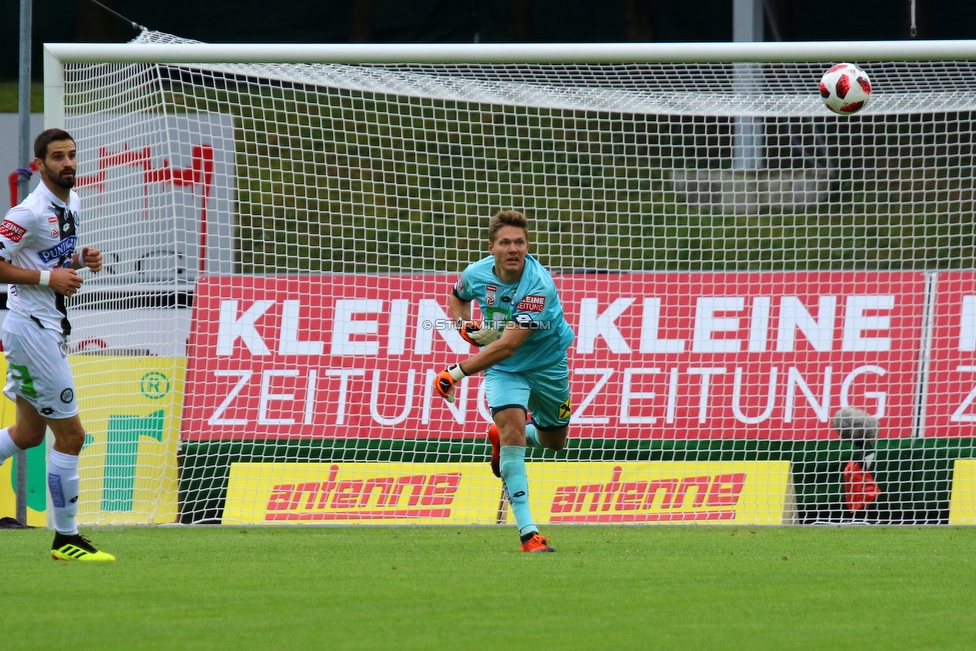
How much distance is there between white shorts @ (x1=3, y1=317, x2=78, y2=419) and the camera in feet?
22.0

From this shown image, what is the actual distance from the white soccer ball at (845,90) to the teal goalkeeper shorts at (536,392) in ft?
9.42

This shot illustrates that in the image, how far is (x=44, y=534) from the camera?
28.9ft

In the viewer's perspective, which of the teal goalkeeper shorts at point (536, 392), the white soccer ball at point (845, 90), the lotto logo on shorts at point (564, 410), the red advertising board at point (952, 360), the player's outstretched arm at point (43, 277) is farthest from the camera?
the red advertising board at point (952, 360)

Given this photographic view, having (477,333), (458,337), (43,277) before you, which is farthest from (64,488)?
(458,337)

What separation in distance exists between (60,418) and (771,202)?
7.35m

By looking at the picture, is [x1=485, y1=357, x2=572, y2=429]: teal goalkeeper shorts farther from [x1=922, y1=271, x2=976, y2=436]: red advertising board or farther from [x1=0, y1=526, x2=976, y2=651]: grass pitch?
[x1=922, y1=271, x2=976, y2=436]: red advertising board

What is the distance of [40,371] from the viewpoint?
670cm

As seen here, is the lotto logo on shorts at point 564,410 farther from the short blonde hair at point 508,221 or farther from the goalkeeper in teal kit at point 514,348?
the short blonde hair at point 508,221

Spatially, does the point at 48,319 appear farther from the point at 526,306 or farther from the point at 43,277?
the point at 526,306

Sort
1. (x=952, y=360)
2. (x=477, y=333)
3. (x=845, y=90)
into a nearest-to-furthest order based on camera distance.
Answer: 1. (x=477, y=333)
2. (x=845, y=90)
3. (x=952, y=360)

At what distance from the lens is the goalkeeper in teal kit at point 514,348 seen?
753 cm

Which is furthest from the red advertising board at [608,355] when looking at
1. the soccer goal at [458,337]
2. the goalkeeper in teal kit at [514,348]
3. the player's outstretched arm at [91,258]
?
the player's outstretched arm at [91,258]

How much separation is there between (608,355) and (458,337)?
131cm

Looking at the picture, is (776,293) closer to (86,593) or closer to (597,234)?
(597,234)
